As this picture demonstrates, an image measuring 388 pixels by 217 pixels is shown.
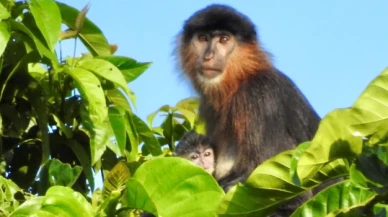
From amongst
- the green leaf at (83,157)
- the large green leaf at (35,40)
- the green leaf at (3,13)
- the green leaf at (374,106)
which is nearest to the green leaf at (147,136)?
the green leaf at (83,157)

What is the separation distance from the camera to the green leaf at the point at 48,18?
4965 mm

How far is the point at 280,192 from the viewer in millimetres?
2729

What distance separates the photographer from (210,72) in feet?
23.0

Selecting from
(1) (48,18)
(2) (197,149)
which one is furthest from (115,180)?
(2) (197,149)

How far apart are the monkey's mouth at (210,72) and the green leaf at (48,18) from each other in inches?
82.1

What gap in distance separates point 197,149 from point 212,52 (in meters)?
0.78

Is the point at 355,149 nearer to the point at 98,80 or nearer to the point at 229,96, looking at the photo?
the point at 98,80

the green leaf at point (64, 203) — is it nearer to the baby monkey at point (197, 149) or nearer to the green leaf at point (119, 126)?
the green leaf at point (119, 126)

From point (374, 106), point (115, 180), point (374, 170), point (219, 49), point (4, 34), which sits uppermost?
point (374, 106)

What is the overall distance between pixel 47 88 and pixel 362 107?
3.57 m

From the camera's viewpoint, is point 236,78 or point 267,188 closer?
point 267,188

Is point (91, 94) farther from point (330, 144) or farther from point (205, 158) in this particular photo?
point (330, 144)

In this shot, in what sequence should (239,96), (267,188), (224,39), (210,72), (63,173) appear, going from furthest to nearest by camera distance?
(224,39)
(210,72)
(239,96)
(63,173)
(267,188)

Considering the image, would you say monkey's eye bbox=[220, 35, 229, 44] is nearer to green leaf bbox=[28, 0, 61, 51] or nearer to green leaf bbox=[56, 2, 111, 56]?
green leaf bbox=[56, 2, 111, 56]
